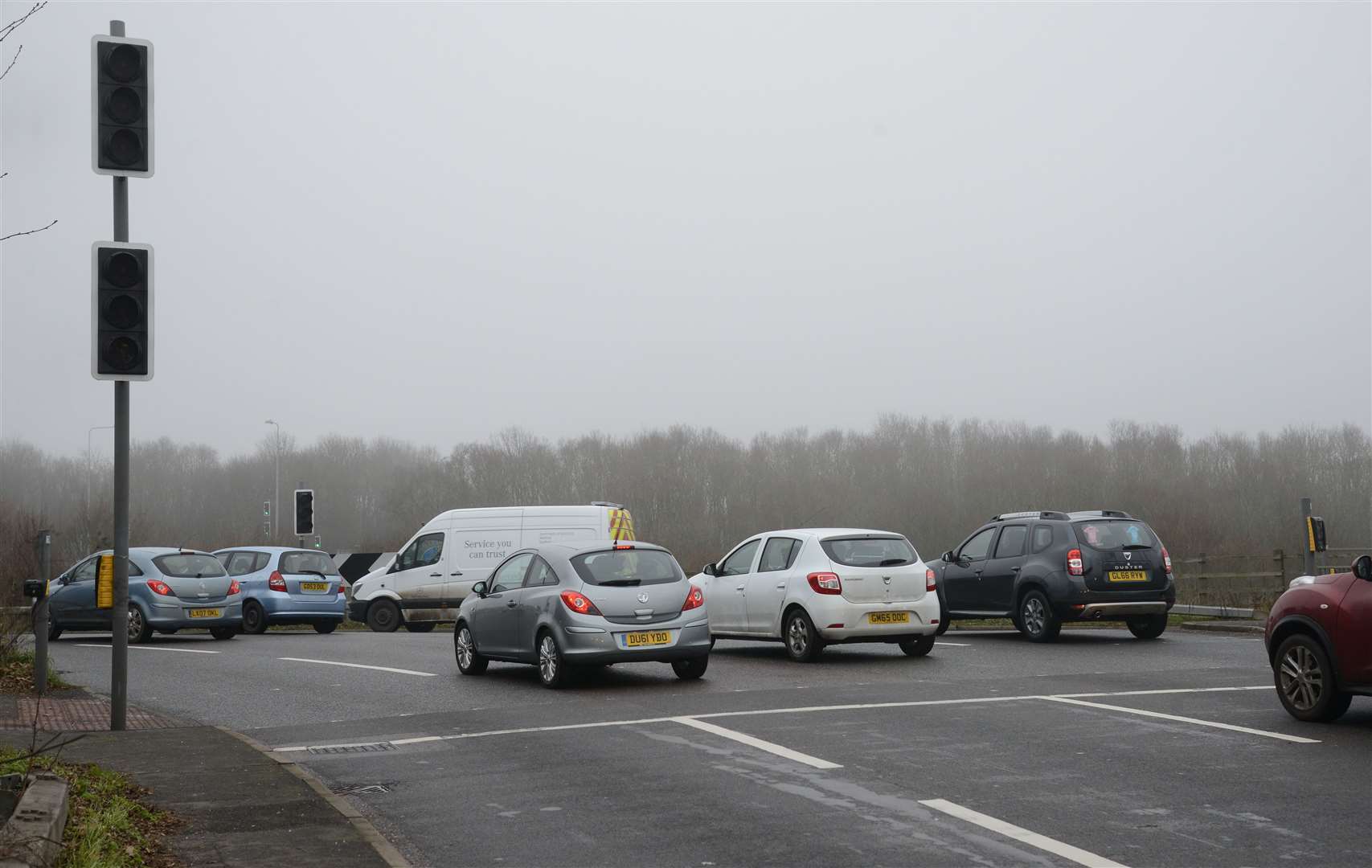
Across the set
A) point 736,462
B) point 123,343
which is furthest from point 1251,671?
point 736,462

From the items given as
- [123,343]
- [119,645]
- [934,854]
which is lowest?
[934,854]

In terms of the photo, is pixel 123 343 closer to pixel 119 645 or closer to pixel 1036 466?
pixel 119 645

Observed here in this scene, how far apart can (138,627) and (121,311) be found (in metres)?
13.7

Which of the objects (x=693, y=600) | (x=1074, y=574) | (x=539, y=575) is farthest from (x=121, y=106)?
(x=1074, y=574)

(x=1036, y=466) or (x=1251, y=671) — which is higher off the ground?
(x=1036, y=466)

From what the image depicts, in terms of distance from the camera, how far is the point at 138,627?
23094 mm

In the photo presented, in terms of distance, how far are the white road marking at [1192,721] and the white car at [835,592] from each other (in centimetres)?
407

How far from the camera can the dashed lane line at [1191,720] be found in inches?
384

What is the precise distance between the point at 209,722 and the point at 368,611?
1649cm

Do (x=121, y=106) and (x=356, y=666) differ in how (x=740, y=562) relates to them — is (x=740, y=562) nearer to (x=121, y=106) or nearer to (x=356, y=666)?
(x=356, y=666)

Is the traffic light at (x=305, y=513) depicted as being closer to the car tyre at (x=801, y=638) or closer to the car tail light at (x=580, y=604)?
the car tyre at (x=801, y=638)

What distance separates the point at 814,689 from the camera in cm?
1345

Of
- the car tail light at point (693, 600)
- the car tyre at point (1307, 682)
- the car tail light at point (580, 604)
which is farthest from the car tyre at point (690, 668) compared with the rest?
the car tyre at point (1307, 682)

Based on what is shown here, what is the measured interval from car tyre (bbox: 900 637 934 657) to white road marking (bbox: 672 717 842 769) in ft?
20.3
